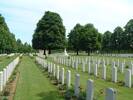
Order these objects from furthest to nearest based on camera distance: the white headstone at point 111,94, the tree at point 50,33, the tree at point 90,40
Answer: the tree at point 90,40
the tree at point 50,33
the white headstone at point 111,94

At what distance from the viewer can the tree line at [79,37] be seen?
8569cm

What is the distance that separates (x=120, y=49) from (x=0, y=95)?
105173mm

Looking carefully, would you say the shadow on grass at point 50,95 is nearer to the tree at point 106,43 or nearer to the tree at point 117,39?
the tree at point 117,39

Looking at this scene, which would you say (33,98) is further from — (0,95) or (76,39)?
(76,39)

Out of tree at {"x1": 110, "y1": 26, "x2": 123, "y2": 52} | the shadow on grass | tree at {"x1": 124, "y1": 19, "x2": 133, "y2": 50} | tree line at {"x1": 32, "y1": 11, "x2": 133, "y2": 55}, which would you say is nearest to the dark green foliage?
tree line at {"x1": 32, "y1": 11, "x2": 133, "y2": 55}

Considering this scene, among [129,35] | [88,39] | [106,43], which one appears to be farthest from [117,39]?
[88,39]

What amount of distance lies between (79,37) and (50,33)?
77.6ft

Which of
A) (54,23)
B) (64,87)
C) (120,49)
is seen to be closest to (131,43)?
(120,49)

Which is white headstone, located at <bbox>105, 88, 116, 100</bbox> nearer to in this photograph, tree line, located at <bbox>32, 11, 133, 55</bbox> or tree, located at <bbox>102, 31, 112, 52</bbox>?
tree line, located at <bbox>32, 11, 133, 55</bbox>

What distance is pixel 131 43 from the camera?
110m

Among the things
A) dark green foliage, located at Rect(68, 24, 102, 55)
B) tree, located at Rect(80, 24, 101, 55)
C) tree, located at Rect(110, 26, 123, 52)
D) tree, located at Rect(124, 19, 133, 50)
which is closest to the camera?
tree, located at Rect(80, 24, 101, 55)

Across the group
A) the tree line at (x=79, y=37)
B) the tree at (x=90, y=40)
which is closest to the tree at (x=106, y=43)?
the tree line at (x=79, y=37)

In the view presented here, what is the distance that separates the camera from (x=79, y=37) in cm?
10800

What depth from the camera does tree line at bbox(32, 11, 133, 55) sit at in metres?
85.7
